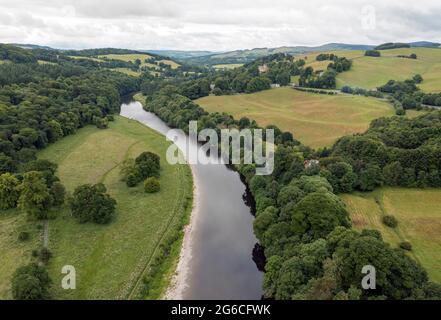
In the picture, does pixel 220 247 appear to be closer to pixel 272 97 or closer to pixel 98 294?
pixel 98 294

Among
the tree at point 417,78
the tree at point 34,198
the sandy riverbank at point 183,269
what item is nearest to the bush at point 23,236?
the tree at point 34,198

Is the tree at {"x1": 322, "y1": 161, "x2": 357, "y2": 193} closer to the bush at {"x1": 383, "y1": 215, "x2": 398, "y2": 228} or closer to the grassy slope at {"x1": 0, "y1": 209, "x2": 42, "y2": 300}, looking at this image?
the bush at {"x1": 383, "y1": 215, "x2": 398, "y2": 228}

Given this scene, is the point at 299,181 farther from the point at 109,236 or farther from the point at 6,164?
the point at 6,164

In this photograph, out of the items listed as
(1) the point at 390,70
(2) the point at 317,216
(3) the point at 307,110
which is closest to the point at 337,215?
(2) the point at 317,216

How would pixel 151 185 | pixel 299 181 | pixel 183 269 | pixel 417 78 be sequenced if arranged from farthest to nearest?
pixel 417 78 < pixel 151 185 < pixel 299 181 < pixel 183 269

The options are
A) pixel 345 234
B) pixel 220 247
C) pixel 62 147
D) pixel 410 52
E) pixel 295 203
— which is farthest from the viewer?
pixel 410 52

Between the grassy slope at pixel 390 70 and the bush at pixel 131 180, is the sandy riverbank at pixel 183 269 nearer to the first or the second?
the bush at pixel 131 180

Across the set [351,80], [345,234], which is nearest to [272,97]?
[351,80]
